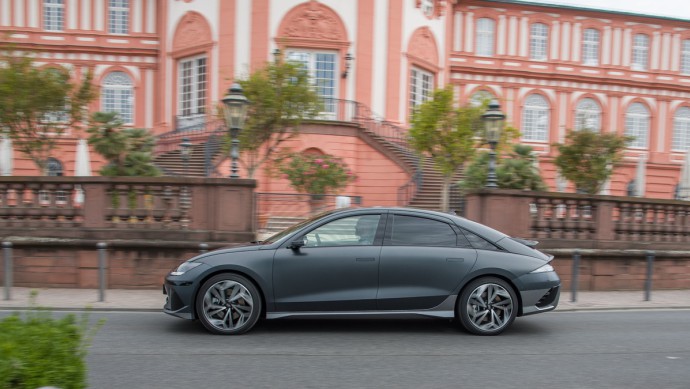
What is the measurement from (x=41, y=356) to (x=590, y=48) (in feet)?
114

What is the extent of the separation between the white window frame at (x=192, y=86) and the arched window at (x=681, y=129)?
28.1 metres

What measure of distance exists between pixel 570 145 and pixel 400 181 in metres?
6.67

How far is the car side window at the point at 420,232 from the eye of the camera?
270 inches

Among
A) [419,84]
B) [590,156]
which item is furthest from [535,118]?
[590,156]

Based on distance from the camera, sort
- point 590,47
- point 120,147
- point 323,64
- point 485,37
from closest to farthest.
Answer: point 120,147 < point 323,64 < point 485,37 < point 590,47

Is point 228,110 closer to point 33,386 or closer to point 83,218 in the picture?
point 83,218

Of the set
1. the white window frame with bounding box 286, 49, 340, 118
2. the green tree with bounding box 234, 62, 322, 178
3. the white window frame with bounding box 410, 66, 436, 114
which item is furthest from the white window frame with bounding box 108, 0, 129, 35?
the green tree with bounding box 234, 62, 322, 178

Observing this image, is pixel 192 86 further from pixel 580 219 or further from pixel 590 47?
pixel 590 47

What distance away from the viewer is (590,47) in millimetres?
32281

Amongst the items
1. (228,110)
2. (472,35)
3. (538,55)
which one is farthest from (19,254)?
A: (538,55)

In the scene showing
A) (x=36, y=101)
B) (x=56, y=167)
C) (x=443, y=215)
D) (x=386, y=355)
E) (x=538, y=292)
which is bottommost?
(x=386, y=355)

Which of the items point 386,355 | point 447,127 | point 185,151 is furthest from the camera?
point 185,151

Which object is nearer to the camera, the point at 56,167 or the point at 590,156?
the point at 590,156

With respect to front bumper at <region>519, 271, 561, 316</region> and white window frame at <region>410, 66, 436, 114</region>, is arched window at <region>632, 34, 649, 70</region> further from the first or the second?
front bumper at <region>519, 271, 561, 316</region>
